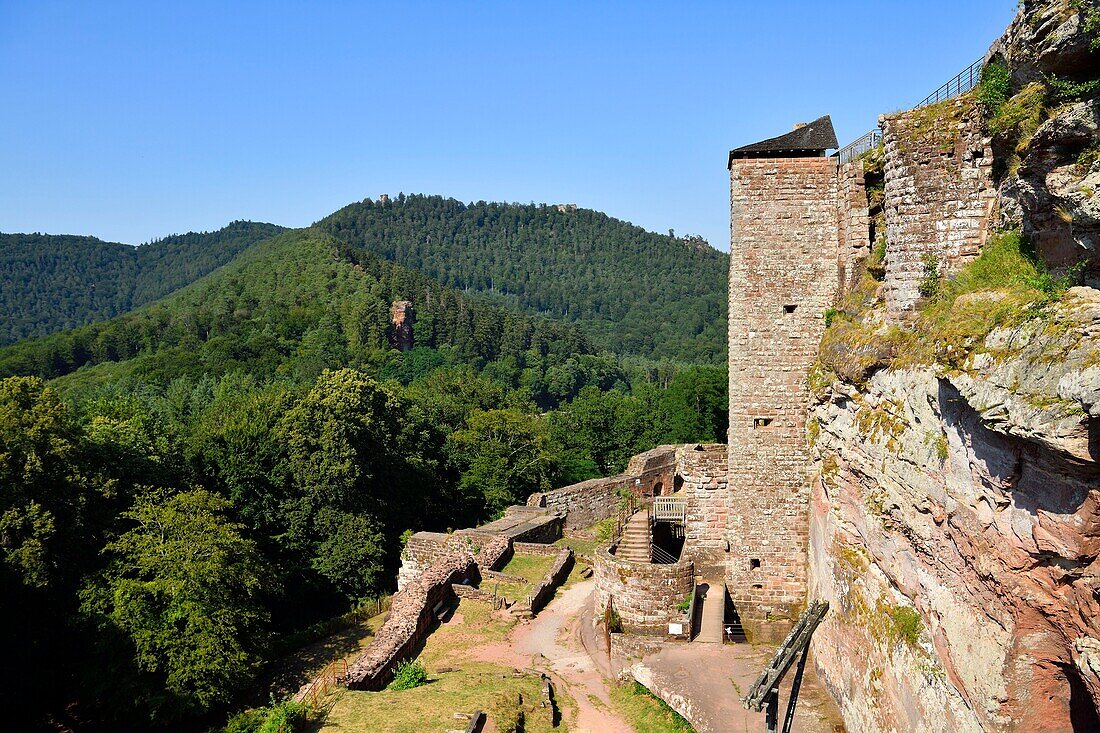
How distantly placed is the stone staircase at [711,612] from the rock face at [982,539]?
3.44 m

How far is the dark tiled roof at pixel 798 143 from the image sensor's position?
1541 centimetres

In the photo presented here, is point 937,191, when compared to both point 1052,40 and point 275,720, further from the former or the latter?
point 275,720

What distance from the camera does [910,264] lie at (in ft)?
41.2

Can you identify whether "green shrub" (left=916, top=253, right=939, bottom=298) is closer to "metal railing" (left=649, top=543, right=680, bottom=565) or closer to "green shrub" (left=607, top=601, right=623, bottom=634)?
"green shrub" (left=607, top=601, right=623, bottom=634)

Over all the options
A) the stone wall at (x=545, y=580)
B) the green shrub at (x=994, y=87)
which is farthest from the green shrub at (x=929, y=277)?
the stone wall at (x=545, y=580)

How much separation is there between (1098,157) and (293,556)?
26.3m

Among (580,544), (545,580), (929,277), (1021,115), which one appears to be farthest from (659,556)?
(1021,115)

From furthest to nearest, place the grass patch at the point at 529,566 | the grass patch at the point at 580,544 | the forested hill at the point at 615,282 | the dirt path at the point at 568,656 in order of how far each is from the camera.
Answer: the forested hill at the point at 615,282 < the grass patch at the point at 580,544 < the grass patch at the point at 529,566 < the dirt path at the point at 568,656

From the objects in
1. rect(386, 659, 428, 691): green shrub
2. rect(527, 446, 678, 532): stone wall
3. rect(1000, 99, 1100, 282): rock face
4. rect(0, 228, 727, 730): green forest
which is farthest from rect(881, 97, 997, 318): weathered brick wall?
rect(527, 446, 678, 532): stone wall

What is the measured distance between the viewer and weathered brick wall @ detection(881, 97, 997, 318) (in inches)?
484

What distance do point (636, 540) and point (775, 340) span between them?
805 cm

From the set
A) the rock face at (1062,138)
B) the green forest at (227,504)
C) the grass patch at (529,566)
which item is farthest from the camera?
the grass patch at (529,566)

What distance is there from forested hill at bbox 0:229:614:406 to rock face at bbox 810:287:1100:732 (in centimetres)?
6666

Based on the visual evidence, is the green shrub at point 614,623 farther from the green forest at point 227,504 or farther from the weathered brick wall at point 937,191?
the weathered brick wall at point 937,191
